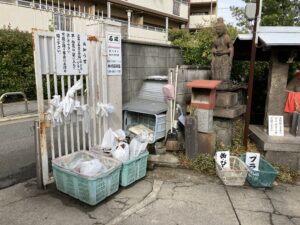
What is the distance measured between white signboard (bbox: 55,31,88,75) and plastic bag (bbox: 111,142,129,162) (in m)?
1.40

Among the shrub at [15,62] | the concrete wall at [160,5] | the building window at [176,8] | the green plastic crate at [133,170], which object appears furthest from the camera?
the building window at [176,8]

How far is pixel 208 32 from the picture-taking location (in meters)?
9.53

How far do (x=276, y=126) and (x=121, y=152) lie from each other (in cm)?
351

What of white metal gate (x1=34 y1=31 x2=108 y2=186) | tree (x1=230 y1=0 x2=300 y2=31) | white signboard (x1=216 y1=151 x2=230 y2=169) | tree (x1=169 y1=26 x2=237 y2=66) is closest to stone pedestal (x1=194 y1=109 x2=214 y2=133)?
white signboard (x1=216 y1=151 x2=230 y2=169)

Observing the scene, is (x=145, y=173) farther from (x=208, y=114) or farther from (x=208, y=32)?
(x=208, y=32)

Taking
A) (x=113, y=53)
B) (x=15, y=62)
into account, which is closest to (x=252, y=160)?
(x=113, y=53)

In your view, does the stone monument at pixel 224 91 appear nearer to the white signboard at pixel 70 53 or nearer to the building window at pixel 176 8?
the white signboard at pixel 70 53

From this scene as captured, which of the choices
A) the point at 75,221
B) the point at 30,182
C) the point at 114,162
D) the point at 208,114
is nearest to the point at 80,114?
the point at 114,162

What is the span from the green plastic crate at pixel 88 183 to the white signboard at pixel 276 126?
3524 millimetres

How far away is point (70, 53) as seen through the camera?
401 centimetres

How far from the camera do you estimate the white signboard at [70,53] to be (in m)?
3.88

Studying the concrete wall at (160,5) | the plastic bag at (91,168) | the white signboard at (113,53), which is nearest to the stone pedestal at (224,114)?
the white signboard at (113,53)

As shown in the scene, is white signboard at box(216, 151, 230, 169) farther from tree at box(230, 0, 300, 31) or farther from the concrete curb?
tree at box(230, 0, 300, 31)

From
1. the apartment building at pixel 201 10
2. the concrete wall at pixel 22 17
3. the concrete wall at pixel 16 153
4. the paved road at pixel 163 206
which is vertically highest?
the apartment building at pixel 201 10
